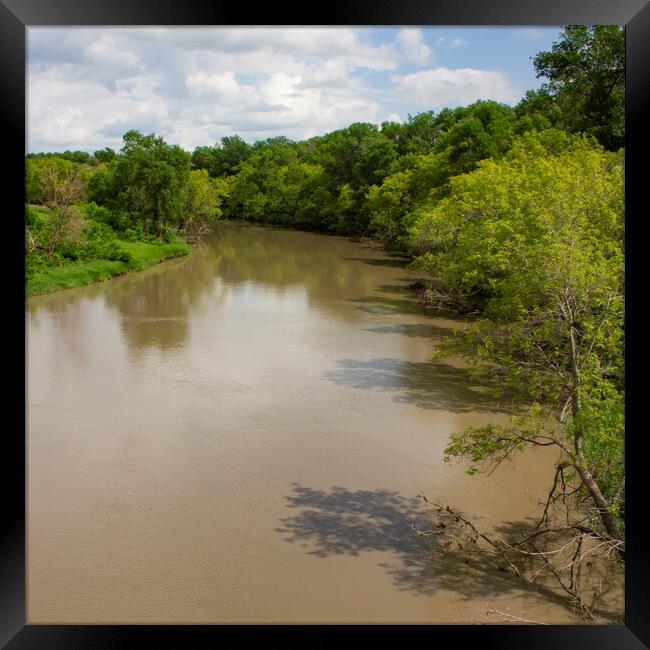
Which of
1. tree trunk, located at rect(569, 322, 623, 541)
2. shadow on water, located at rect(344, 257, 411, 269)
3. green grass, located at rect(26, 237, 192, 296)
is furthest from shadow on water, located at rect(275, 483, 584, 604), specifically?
shadow on water, located at rect(344, 257, 411, 269)

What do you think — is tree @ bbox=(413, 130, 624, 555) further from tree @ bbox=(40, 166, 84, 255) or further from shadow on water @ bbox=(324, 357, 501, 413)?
tree @ bbox=(40, 166, 84, 255)

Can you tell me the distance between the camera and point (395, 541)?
753 centimetres

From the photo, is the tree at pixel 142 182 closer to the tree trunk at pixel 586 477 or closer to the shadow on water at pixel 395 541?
the shadow on water at pixel 395 541

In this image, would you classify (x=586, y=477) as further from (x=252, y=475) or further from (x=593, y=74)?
(x=593, y=74)

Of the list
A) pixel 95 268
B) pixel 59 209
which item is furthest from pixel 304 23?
pixel 95 268

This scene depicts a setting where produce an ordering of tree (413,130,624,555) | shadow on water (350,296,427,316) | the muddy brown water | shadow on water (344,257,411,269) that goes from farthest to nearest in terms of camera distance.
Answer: shadow on water (344,257,411,269)
shadow on water (350,296,427,316)
the muddy brown water
tree (413,130,624,555)

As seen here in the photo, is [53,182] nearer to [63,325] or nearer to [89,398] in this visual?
[63,325]

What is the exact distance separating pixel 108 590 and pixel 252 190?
43.1 m

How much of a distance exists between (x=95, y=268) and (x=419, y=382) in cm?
1303

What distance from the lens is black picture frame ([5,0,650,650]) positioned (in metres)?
2.92

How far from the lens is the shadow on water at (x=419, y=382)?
1204cm

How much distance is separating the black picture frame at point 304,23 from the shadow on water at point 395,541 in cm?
383

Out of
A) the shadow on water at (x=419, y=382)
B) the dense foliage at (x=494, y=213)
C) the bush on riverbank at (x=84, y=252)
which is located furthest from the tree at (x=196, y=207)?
the shadow on water at (x=419, y=382)

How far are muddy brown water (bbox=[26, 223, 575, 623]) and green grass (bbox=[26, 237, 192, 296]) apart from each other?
2.38m
